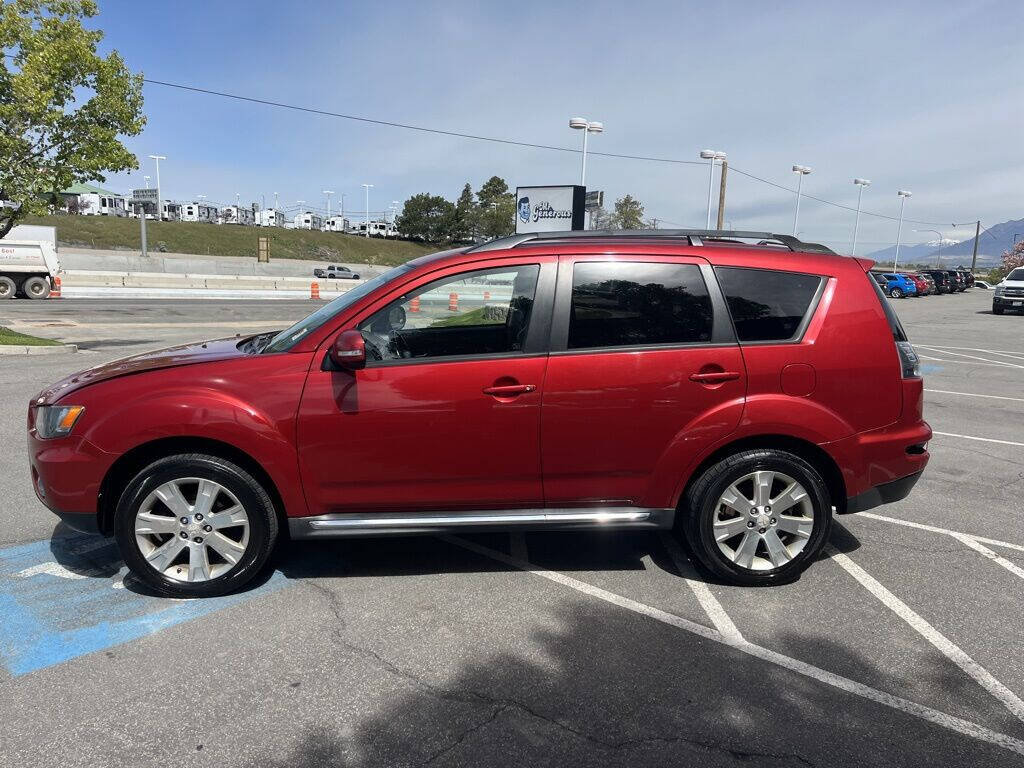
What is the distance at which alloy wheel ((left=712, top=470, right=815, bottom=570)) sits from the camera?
3.67 metres

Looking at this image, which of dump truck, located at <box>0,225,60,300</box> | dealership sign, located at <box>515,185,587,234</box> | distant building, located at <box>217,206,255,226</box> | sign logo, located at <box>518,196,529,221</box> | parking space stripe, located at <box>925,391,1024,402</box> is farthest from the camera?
distant building, located at <box>217,206,255,226</box>

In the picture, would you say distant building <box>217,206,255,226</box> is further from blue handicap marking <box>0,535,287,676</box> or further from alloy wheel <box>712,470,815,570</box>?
alloy wheel <box>712,470,815,570</box>

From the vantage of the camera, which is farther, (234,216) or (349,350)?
(234,216)

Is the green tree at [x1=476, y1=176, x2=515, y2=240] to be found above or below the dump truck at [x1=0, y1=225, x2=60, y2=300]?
above

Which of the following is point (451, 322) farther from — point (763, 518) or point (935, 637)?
point (935, 637)

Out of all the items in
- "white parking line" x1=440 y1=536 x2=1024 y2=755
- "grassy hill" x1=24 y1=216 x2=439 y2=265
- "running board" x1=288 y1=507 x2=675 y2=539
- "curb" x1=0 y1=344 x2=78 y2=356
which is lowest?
"white parking line" x1=440 y1=536 x2=1024 y2=755

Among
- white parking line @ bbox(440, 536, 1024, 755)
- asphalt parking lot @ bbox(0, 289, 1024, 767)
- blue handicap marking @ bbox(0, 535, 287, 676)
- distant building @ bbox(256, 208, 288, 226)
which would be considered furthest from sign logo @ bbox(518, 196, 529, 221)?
distant building @ bbox(256, 208, 288, 226)

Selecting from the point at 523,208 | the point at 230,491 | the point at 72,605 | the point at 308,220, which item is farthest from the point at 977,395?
the point at 308,220

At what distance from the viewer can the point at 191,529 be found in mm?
3424

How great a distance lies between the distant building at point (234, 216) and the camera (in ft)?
358

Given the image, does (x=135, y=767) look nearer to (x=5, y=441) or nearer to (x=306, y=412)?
(x=306, y=412)

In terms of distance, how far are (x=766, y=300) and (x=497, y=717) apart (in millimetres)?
2506

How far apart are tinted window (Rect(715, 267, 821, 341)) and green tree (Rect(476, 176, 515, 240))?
245ft

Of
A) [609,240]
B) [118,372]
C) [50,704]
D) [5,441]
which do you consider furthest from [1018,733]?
[5,441]
